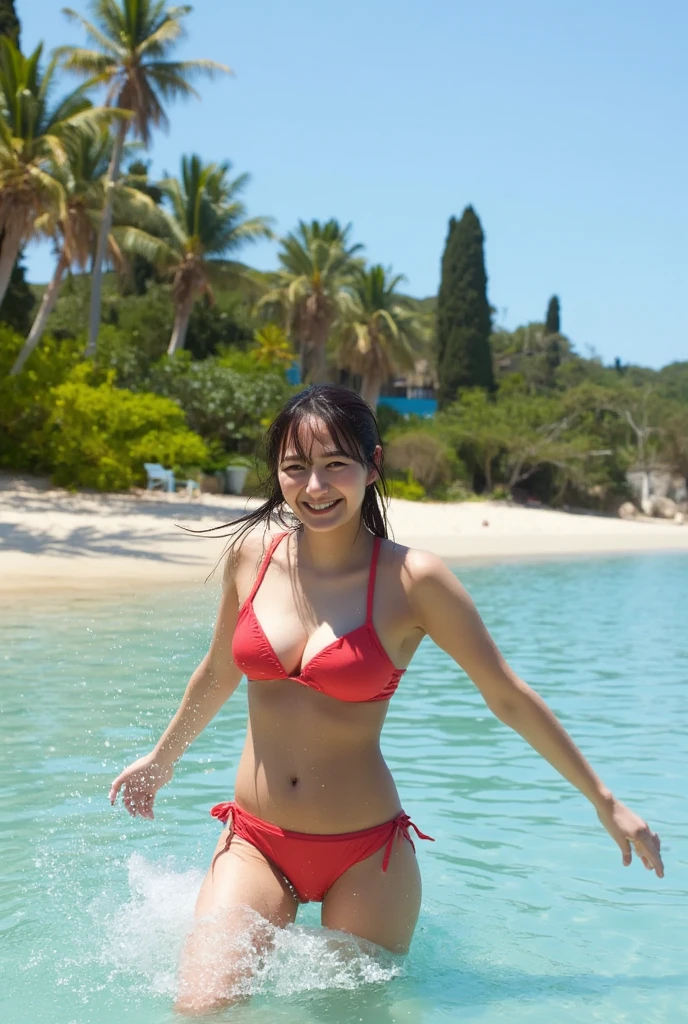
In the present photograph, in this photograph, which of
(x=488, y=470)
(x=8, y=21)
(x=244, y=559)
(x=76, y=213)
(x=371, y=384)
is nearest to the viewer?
(x=244, y=559)

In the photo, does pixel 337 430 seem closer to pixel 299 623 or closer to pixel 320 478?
pixel 320 478

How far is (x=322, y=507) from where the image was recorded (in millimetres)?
2969

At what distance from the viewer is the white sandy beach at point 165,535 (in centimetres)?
1569

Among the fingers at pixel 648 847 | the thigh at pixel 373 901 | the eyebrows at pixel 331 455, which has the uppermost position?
the eyebrows at pixel 331 455

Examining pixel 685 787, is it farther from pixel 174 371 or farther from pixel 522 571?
pixel 174 371

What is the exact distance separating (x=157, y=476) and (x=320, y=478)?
22135 millimetres

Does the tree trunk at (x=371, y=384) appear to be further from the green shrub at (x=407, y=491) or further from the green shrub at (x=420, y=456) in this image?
the green shrub at (x=407, y=491)

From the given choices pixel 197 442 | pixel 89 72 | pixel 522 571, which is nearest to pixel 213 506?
pixel 197 442

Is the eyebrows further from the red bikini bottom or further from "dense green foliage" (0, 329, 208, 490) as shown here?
"dense green foliage" (0, 329, 208, 490)

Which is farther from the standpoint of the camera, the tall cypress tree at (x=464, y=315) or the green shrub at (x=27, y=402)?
the tall cypress tree at (x=464, y=315)

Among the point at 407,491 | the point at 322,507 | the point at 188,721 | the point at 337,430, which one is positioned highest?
the point at 337,430

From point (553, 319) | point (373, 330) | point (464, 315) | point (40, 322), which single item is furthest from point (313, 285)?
point (553, 319)

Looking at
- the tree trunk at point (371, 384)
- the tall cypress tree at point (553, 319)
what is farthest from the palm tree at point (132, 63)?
the tall cypress tree at point (553, 319)

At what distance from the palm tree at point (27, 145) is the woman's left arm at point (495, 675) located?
20.4 meters
